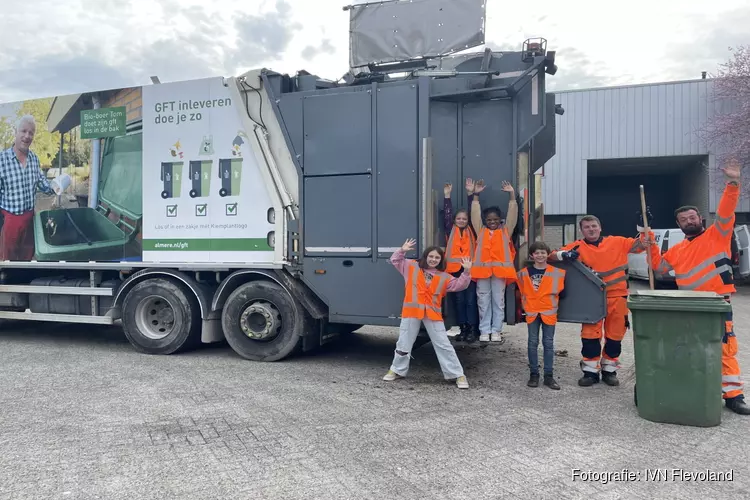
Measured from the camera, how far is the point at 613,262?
5.41 meters

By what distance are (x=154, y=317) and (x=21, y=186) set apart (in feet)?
8.43

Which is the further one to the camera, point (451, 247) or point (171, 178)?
point (171, 178)

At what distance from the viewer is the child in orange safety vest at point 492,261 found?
5.52m

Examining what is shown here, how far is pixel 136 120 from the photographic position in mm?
6797

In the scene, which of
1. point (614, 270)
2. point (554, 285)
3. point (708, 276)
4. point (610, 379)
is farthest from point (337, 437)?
point (708, 276)

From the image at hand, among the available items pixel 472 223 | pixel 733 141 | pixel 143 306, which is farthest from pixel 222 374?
pixel 733 141

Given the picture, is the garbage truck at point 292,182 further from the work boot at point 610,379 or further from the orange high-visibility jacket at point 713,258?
the orange high-visibility jacket at point 713,258

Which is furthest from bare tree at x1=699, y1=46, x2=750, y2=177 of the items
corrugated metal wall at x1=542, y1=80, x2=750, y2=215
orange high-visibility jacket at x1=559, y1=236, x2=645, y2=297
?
orange high-visibility jacket at x1=559, y1=236, x2=645, y2=297

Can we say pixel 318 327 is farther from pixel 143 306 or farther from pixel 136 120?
pixel 136 120

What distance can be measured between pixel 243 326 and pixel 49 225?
10.1ft

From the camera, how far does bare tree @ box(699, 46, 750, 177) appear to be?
1741 centimetres

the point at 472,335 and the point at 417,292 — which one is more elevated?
the point at 417,292

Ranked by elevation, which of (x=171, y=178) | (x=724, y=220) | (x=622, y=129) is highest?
(x=622, y=129)

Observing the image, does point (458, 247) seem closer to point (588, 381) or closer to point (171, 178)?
point (588, 381)
